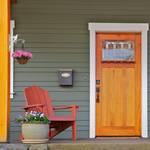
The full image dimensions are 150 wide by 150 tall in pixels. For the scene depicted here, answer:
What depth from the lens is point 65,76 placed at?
9.23 metres

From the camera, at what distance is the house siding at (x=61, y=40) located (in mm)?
9266

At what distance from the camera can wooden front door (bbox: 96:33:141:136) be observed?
934 centimetres

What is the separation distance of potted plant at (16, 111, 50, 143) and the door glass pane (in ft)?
8.31

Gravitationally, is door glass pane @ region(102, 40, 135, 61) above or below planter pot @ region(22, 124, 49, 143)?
above

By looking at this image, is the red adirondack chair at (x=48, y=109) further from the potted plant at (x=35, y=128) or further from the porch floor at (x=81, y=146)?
the porch floor at (x=81, y=146)

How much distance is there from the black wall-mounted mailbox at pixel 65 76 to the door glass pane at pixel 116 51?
2.25ft

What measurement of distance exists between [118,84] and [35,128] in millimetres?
2628

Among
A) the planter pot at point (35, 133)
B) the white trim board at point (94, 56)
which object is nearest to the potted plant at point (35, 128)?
the planter pot at point (35, 133)

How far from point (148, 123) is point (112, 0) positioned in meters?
2.33

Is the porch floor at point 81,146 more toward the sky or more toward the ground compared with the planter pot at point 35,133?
more toward the ground

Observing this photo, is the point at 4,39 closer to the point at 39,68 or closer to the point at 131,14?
the point at 39,68

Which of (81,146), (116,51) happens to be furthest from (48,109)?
(116,51)

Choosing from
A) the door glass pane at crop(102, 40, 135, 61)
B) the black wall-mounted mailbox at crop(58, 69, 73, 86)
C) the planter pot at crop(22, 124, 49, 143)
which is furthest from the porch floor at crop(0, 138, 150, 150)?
the door glass pane at crop(102, 40, 135, 61)

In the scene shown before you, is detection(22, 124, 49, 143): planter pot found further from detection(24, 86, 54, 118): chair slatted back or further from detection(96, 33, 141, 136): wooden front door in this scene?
detection(96, 33, 141, 136): wooden front door
